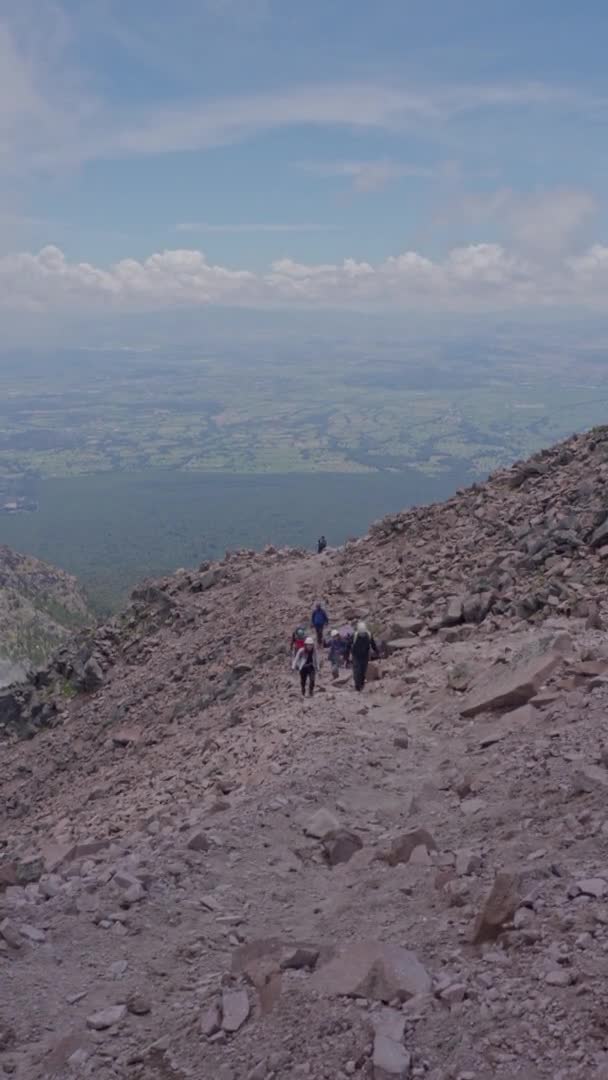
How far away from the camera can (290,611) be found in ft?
78.9

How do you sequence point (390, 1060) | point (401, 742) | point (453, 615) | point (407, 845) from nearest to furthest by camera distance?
1. point (390, 1060)
2. point (407, 845)
3. point (401, 742)
4. point (453, 615)

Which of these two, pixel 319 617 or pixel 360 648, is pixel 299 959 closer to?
pixel 360 648

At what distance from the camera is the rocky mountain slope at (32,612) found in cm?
7312

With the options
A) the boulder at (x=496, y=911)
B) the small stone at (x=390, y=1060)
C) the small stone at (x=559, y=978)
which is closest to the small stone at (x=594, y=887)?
the boulder at (x=496, y=911)

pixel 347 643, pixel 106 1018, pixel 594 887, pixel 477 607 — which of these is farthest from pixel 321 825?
pixel 477 607

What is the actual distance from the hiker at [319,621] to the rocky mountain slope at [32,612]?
44730 millimetres

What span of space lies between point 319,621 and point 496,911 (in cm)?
1369

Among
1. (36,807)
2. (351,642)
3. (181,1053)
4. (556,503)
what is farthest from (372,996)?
(556,503)

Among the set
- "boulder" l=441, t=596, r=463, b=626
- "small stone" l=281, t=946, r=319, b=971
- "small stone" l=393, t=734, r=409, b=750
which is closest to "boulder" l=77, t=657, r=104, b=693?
"boulder" l=441, t=596, r=463, b=626

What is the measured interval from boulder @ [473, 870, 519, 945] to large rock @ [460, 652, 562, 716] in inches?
260

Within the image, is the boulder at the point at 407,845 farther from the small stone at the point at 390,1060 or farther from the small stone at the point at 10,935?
the small stone at the point at 10,935

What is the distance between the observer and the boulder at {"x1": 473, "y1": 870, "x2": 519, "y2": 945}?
24.4ft

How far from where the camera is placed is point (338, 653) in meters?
19.7

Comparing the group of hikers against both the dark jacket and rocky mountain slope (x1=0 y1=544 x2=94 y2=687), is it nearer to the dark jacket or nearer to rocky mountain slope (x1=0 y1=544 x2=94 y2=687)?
the dark jacket
